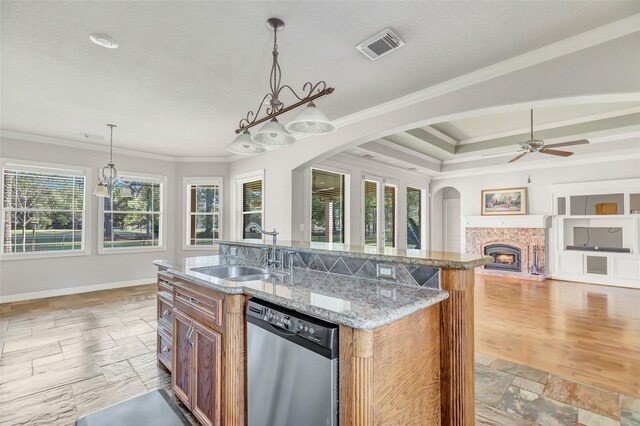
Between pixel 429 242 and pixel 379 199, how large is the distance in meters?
2.57

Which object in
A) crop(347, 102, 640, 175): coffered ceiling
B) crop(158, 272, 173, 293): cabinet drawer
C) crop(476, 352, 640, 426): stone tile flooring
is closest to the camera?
crop(476, 352, 640, 426): stone tile flooring

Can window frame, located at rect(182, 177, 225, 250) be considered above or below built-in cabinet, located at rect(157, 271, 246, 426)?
above

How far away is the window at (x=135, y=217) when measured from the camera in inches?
228

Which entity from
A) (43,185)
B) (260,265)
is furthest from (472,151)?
(43,185)

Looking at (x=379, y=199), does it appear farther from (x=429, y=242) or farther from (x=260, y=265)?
(x=260, y=265)

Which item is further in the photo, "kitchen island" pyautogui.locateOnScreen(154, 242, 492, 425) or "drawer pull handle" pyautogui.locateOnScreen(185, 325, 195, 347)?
"drawer pull handle" pyautogui.locateOnScreen(185, 325, 195, 347)

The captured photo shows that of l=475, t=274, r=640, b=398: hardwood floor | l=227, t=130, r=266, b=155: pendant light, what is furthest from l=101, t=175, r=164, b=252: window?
l=475, t=274, r=640, b=398: hardwood floor

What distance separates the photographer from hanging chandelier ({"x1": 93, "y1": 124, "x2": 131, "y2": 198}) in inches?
184

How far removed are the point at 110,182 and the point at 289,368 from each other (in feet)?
15.8

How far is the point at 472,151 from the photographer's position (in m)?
6.92

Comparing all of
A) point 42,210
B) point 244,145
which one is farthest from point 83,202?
point 244,145

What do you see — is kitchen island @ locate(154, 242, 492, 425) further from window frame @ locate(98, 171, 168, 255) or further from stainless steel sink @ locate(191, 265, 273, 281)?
window frame @ locate(98, 171, 168, 255)

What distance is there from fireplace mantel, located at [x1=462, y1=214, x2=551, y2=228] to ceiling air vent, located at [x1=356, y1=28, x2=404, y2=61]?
6.32 meters

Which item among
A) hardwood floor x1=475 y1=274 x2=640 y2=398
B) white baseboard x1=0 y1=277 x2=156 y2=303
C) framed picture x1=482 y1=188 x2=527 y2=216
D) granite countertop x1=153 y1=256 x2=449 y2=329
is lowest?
hardwood floor x1=475 y1=274 x2=640 y2=398
